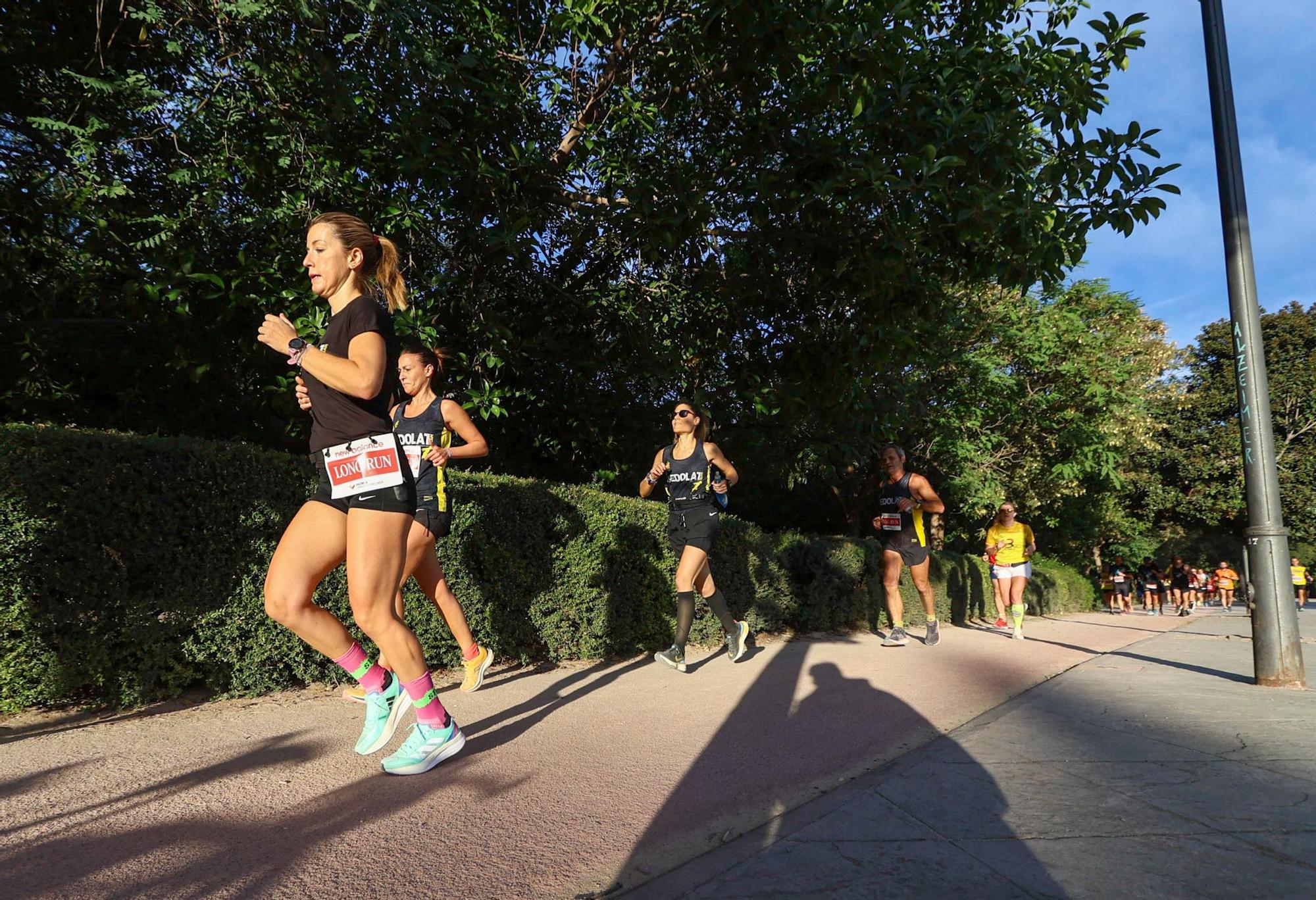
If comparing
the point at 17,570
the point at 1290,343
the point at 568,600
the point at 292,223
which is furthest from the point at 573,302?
the point at 1290,343

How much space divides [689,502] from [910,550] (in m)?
3.56

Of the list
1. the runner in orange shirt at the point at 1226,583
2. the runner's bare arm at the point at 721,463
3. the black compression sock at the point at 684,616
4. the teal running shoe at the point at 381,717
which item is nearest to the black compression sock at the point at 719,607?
the black compression sock at the point at 684,616

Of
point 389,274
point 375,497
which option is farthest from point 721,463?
point 375,497

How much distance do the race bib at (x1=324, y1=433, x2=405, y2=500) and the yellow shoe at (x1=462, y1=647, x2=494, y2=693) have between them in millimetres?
1872

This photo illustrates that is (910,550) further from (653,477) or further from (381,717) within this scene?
(381,717)

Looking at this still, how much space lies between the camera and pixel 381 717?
3277mm

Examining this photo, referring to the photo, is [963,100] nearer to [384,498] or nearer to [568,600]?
[568,600]

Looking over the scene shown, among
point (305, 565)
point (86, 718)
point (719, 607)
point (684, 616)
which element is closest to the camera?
point (305, 565)

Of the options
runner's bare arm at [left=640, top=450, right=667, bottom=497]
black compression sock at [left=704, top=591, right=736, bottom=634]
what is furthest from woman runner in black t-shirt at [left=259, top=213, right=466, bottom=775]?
black compression sock at [left=704, top=591, right=736, bottom=634]

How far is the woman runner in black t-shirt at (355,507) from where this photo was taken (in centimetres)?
299

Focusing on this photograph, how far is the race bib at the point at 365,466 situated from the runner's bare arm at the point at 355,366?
0.18 metres

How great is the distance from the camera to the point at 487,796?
2.77 meters

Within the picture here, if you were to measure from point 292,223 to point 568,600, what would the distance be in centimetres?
358

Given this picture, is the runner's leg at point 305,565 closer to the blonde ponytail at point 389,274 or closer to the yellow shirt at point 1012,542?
the blonde ponytail at point 389,274
